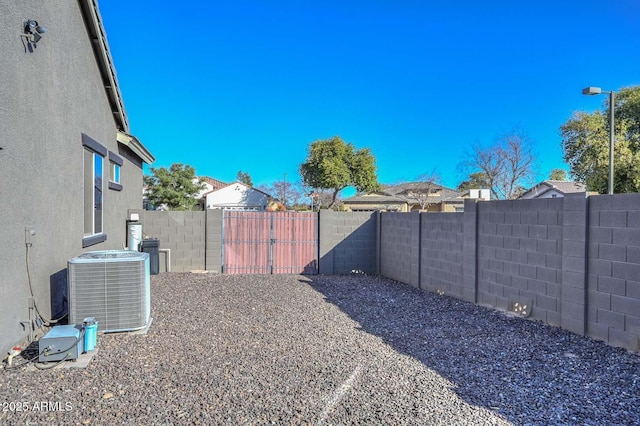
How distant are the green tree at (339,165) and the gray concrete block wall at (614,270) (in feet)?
81.6

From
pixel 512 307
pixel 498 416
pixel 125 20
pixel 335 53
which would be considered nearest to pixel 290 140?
pixel 335 53

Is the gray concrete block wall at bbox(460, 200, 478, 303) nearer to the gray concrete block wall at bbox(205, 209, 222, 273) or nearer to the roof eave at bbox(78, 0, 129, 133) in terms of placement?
the gray concrete block wall at bbox(205, 209, 222, 273)

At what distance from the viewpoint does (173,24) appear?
14555mm

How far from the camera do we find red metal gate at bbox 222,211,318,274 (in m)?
11.4

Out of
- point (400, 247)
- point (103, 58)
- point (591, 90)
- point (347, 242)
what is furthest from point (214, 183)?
point (591, 90)

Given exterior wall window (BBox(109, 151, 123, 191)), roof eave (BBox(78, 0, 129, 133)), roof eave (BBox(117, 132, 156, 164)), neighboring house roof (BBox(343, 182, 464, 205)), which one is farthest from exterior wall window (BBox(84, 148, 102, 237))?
neighboring house roof (BBox(343, 182, 464, 205))

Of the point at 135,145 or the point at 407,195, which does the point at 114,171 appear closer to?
the point at 135,145

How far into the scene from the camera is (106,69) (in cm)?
806

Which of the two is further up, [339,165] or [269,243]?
[339,165]

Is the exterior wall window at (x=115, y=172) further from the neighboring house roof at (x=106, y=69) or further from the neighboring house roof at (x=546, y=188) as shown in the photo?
the neighboring house roof at (x=546, y=188)

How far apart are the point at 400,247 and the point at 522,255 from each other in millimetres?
4161

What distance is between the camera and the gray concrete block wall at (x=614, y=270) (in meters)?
4.65

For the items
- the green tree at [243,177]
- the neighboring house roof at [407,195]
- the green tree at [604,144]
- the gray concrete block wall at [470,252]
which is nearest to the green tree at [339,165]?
the neighboring house roof at [407,195]

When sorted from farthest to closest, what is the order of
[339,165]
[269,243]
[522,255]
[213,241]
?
1. [339,165]
2. [269,243]
3. [213,241]
4. [522,255]
